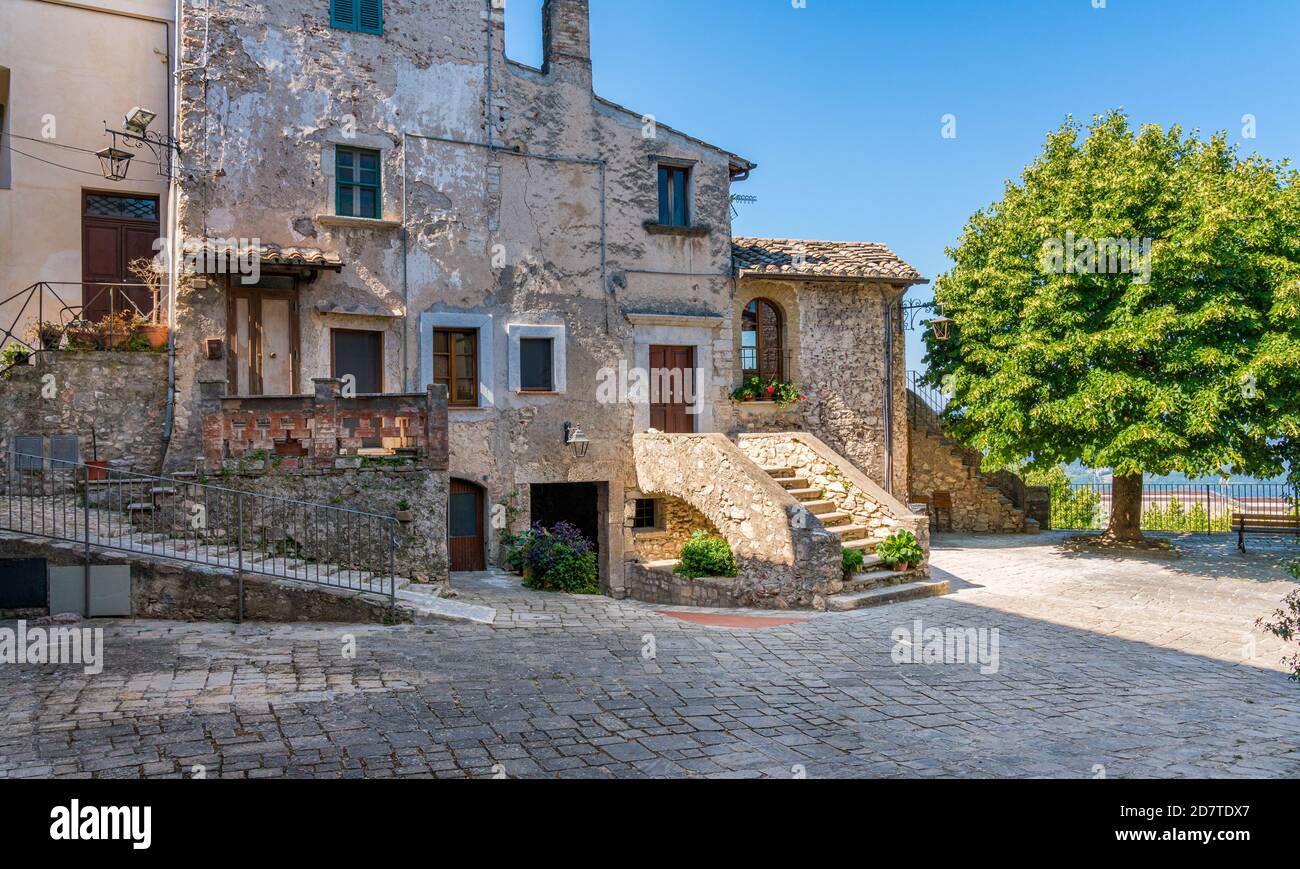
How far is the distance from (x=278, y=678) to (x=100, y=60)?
1316cm

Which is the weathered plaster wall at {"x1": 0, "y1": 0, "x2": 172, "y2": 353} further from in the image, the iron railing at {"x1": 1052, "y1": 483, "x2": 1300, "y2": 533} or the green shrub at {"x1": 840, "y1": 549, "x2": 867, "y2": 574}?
the iron railing at {"x1": 1052, "y1": 483, "x2": 1300, "y2": 533}

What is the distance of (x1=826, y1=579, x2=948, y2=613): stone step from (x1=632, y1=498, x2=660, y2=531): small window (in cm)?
584

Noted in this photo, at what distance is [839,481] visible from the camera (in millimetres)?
14922

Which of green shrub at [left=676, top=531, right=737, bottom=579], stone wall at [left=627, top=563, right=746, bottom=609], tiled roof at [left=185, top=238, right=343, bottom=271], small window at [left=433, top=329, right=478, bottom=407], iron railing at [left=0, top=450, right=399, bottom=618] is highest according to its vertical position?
tiled roof at [left=185, top=238, right=343, bottom=271]

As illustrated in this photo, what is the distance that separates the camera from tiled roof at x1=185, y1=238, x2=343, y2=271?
13055mm

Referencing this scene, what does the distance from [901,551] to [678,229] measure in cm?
780

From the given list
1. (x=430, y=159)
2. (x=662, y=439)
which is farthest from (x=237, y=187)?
(x=662, y=439)

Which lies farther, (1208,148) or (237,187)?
(1208,148)

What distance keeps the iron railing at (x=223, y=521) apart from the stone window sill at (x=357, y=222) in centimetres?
503

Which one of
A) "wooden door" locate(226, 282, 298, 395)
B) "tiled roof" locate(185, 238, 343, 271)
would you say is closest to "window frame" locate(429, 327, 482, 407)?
"tiled roof" locate(185, 238, 343, 271)

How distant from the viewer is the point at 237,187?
13.6 metres

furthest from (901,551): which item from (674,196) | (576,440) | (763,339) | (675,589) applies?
(674,196)

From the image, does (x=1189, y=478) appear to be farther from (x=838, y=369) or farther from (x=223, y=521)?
(x=223, y=521)

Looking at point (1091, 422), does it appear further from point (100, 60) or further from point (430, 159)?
point (100, 60)
